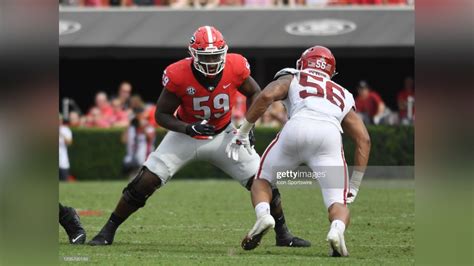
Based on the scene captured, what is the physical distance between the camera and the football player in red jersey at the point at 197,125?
21.5 feet

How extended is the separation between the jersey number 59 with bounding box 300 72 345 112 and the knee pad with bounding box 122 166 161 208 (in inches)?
48.0

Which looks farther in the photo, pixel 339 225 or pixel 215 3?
pixel 215 3

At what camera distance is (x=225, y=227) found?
26.3 feet

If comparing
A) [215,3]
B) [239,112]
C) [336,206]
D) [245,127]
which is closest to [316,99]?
[245,127]

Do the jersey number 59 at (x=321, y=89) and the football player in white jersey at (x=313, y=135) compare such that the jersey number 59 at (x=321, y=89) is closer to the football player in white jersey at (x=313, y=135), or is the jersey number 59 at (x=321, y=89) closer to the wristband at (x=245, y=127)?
the football player in white jersey at (x=313, y=135)

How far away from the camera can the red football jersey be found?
21.5 feet

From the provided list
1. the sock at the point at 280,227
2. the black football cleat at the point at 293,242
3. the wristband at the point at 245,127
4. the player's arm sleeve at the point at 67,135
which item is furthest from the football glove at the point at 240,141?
the player's arm sleeve at the point at 67,135

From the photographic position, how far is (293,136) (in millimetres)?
5973

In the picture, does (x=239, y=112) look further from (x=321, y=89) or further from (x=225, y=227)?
(x=321, y=89)

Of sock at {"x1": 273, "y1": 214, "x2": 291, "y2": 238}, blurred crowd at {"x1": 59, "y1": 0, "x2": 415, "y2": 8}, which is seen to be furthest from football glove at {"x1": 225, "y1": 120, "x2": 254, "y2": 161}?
blurred crowd at {"x1": 59, "y1": 0, "x2": 415, "y2": 8}

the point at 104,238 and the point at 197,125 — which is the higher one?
the point at 197,125

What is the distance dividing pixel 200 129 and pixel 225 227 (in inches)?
69.5
